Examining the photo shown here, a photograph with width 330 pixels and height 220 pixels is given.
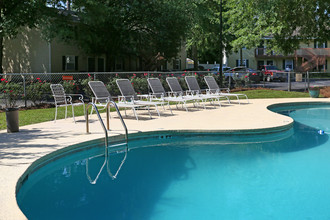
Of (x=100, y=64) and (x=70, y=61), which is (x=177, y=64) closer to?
(x=100, y=64)

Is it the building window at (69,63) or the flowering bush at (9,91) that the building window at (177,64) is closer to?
the building window at (69,63)

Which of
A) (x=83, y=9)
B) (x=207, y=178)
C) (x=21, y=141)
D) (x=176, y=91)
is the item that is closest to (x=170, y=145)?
(x=207, y=178)

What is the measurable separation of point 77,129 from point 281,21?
19.5m

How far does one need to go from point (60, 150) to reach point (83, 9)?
1947 cm

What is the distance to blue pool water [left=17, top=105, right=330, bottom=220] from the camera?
527cm

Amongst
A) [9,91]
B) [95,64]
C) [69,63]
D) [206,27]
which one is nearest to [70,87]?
[9,91]

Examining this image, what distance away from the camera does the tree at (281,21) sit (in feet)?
80.8

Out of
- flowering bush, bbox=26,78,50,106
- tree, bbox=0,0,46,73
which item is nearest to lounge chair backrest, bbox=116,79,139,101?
flowering bush, bbox=26,78,50,106

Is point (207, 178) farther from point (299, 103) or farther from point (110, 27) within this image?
point (110, 27)

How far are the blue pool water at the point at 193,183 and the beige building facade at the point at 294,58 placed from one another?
131ft

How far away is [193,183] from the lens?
6418mm

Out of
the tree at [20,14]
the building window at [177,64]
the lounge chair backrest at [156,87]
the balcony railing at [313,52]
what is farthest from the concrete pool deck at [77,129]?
the balcony railing at [313,52]

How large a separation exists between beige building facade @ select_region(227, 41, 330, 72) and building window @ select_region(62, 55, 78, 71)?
85.1ft

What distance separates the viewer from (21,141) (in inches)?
314
